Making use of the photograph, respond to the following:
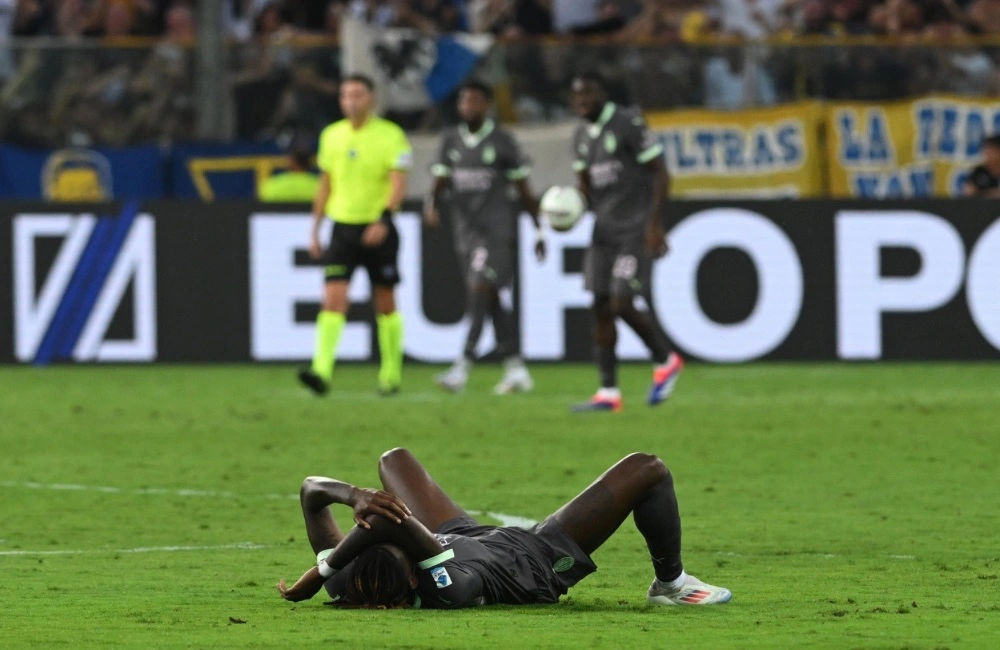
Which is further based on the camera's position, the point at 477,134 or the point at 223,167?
the point at 223,167

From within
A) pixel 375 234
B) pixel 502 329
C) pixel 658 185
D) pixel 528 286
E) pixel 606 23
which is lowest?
pixel 502 329

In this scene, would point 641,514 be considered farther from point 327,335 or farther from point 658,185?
point 327,335

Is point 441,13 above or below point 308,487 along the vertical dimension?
above

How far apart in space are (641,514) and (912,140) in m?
12.9

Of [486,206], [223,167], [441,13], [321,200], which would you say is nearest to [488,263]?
[486,206]

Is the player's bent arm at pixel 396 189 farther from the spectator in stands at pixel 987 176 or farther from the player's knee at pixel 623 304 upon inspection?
the spectator in stands at pixel 987 176

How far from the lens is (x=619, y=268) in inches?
→ 587

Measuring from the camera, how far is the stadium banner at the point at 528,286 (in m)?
18.8

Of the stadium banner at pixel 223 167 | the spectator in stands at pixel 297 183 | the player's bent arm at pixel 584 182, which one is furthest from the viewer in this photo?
the stadium banner at pixel 223 167

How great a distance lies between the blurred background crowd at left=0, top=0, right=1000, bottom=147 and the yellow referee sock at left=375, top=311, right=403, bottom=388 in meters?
3.90

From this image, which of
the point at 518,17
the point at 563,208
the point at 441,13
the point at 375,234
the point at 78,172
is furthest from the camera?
the point at 441,13

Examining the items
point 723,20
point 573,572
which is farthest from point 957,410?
point 573,572

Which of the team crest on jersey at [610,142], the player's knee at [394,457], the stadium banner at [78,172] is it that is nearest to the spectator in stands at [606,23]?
the stadium banner at [78,172]

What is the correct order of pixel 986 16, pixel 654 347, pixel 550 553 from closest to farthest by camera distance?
pixel 550 553 < pixel 654 347 < pixel 986 16
